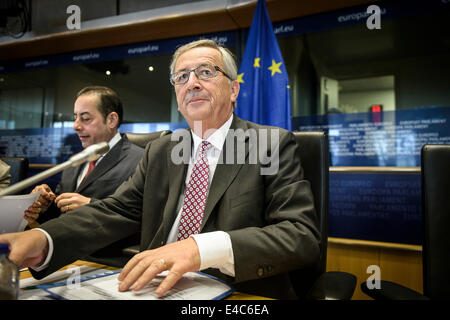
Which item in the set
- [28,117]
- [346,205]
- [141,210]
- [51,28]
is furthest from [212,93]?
[28,117]

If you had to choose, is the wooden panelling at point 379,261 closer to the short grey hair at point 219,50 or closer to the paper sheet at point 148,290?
the short grey hair at point 219,50

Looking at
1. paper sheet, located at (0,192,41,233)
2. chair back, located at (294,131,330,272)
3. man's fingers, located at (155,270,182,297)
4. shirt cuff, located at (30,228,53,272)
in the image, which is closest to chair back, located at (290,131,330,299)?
chair back, located at (294,131,330,272)

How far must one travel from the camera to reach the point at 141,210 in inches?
46.0

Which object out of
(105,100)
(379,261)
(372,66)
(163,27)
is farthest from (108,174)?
(372,66)

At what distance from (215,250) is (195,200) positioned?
390mm

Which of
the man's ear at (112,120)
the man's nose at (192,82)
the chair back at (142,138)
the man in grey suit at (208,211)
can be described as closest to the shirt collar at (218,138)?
the man in grey suit at (208,211)

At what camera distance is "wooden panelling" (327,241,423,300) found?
2094 mm

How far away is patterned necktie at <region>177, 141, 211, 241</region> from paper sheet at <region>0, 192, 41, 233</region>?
1.60ft

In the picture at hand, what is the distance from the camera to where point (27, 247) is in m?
0.71

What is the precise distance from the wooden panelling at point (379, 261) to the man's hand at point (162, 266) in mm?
1961

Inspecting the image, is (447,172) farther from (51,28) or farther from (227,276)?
(51,28)

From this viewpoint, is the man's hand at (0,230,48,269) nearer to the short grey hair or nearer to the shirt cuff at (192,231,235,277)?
the shirt cuff at (192,231,235,277)

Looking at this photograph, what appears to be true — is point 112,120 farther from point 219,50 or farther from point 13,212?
point 13,212
